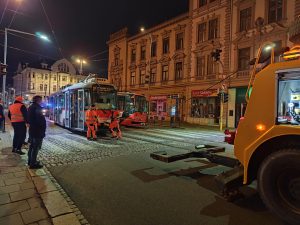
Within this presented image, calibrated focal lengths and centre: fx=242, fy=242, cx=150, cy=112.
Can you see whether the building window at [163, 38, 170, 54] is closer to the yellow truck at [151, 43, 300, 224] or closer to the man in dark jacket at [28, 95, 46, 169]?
the man in dark jacket at [28, 95, 46, 169]

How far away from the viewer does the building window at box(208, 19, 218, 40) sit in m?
25.7

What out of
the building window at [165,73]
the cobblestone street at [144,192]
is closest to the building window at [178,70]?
the building window at [165,73]

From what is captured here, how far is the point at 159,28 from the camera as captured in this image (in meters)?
32.8

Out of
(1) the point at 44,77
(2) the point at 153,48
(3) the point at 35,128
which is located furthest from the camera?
(1) the point at 44,77

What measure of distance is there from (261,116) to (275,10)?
21.4 meters

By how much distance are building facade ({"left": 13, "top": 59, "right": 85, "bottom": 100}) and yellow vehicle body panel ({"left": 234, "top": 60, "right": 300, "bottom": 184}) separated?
219 ft

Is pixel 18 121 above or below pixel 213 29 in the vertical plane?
below

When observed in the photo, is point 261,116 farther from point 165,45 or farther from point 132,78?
point 132,78

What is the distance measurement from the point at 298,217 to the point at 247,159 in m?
0.96

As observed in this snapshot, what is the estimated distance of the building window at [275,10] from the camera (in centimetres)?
2042

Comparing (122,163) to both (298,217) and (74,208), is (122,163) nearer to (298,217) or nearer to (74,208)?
(74,208)

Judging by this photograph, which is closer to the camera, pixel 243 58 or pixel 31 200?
pixel 31 200

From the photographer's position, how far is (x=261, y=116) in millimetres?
3580

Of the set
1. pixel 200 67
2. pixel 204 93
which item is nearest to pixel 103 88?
pixel 204 93
